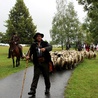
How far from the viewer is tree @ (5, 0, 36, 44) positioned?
41.8 meters

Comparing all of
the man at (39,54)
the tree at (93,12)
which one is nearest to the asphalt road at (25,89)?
the man at (39,54)

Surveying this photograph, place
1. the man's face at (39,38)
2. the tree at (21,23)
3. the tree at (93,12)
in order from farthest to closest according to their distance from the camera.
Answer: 1. the tree at (21,23)
2. the tree at (93,12)
3. the man's face at (39,38)

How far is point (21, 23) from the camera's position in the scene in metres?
44.1

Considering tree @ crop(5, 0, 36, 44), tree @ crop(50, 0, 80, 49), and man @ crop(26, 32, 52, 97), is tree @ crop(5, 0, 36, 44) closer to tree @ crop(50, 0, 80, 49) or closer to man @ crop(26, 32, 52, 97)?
tree @ crop(50, 0, 80, 49)

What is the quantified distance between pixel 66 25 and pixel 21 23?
43.2 feet

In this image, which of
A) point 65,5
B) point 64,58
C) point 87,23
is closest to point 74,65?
point 64,58

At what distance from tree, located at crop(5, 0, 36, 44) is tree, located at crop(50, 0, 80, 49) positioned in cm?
766

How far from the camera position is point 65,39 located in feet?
181

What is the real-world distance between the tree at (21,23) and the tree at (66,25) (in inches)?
301

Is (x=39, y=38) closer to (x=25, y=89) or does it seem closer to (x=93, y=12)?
(x=25, y=89)

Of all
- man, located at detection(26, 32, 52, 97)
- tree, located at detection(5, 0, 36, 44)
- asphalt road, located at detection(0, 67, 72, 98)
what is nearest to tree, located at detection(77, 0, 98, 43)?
tree, located at detection(5, 0, 36, 44)

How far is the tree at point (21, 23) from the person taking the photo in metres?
41.8

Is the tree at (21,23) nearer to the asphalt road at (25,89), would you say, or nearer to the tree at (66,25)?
the tree at (66,25)

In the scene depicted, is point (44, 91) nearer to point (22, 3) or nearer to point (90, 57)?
point (90, 57)
